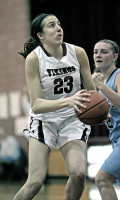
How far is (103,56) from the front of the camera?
13.7ft

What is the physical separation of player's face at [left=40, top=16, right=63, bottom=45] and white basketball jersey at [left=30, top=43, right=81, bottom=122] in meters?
0.12

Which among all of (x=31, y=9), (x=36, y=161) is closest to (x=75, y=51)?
(x=36, y=161)

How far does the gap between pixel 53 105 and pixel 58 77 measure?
14.3 inches

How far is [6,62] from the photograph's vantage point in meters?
10.7

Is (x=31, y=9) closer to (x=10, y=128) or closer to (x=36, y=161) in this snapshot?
(x=10, y=128)

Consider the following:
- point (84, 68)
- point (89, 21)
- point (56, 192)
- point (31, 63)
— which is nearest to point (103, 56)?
point (84, 68)

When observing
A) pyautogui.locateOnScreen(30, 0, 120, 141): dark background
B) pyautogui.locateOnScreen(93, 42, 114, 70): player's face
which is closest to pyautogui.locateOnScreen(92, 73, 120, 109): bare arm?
pyautogui.locateOnScreen(93, 42, 114, 70): player's face

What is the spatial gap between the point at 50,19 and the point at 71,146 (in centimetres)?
120

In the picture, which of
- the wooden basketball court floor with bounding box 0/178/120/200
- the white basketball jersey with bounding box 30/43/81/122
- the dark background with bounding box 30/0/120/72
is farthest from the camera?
the dark background with bounding box 30/0/120/72

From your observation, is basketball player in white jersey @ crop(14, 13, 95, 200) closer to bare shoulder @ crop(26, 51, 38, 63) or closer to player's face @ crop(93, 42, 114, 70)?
bare shoulder @ crop(26, 51, 38, 63)

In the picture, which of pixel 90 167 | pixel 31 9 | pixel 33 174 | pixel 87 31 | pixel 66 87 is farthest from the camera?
pixel 31 9

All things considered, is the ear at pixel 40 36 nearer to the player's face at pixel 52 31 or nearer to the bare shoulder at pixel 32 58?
the player's face at pixel 52 31

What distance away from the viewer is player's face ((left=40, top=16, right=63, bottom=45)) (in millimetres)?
3938

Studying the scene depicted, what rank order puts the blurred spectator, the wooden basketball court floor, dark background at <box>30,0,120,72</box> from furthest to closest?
1. the blurred spectator
2. dark background at <box>30,0,120,72</box>
3. the wooden basketball court floor
